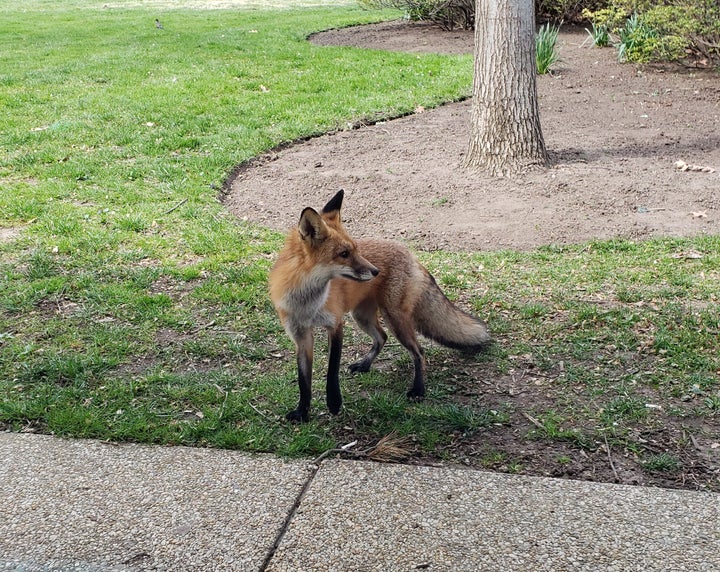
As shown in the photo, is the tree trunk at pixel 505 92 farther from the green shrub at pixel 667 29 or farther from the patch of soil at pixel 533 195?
the green shrub at pixel 667 29

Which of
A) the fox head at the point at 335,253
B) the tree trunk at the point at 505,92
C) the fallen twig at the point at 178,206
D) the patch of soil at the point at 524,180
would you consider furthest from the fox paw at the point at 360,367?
the tree trunk at the point at 505,92

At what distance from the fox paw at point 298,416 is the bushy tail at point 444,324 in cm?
91

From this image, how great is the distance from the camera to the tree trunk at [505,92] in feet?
24.4

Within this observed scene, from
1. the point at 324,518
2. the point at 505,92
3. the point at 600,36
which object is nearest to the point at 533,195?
the point at 505,92

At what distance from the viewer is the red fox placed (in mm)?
3738

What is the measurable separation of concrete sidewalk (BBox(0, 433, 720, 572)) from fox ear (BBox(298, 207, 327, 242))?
3.62 feet

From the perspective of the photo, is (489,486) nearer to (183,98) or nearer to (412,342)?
(412,342)

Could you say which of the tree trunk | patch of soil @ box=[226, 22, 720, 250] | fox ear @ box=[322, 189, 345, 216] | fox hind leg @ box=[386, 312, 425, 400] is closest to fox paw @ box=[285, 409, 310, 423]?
fox hind leg @ box=[386, 312, 425, 400]

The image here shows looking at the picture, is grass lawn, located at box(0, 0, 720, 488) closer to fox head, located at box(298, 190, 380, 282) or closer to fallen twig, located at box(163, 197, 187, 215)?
fallen twig, located at box(163, 197, 187, 215)

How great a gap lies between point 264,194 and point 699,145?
5.18 meters

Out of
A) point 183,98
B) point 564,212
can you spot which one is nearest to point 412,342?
point 564,212

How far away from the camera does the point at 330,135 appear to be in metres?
9.88

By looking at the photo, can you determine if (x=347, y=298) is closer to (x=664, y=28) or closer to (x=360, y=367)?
(x=360, y=367)

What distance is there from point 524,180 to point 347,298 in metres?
4.09
